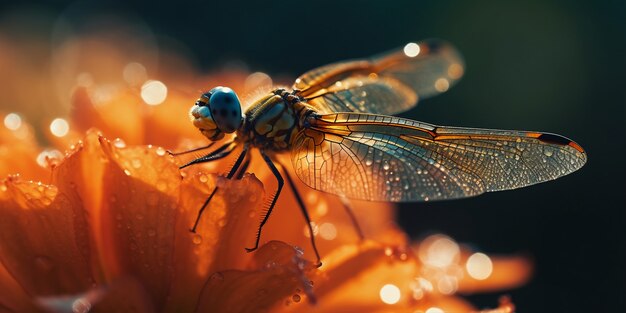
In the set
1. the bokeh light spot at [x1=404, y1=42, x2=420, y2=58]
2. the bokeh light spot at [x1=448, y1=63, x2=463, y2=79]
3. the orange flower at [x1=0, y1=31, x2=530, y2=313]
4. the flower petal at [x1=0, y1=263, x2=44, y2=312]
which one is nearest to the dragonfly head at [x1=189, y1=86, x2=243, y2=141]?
the orange flower at [x1=0, y1=31, x2=530, y2=313]

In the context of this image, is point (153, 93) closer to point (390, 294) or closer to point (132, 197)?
point (132, 197)

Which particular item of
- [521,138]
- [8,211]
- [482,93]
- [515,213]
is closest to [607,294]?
[515,213]

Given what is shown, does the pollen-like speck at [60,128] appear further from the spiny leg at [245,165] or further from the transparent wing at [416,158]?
the transparent wing at [416,158]

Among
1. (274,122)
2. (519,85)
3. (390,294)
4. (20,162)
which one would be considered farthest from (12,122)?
(519,85)

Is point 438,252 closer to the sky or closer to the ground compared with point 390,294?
closer to the sky

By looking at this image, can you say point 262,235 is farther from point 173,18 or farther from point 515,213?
point 173,18

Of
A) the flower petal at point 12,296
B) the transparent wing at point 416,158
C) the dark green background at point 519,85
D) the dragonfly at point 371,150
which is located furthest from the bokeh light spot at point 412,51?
the dark green background at point 519,85

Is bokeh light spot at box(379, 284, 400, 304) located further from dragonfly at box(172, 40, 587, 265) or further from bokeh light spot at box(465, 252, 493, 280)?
bokeh light spot at box(465, 252, 493, 280)
